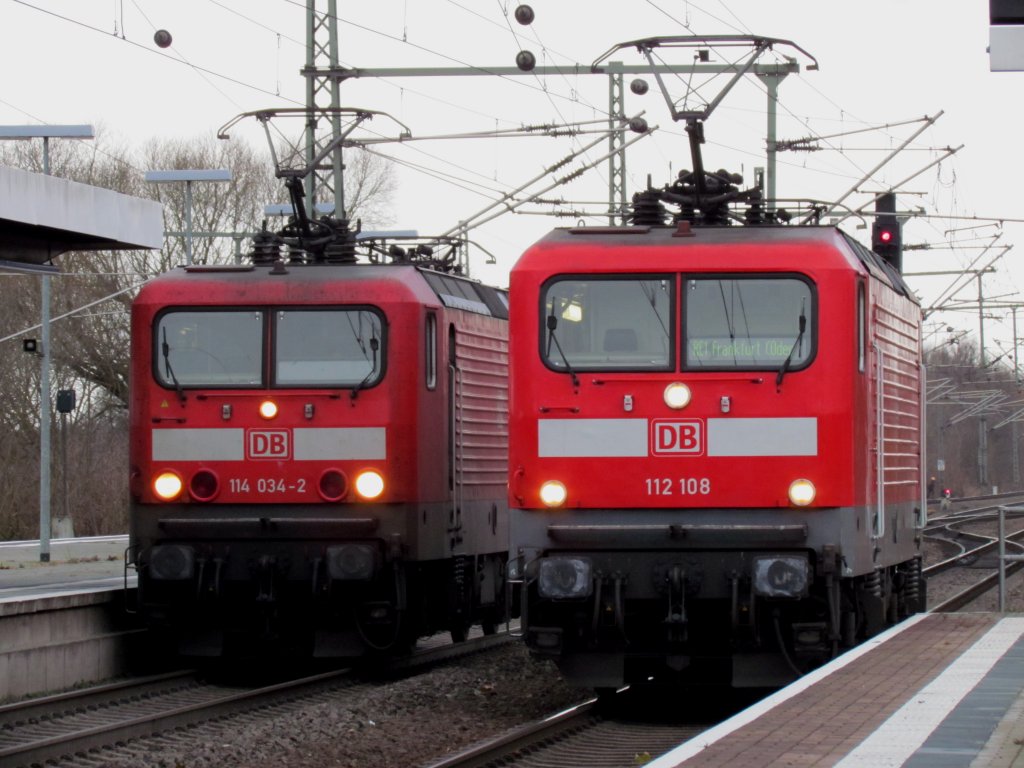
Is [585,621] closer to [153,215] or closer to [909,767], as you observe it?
→ [909,767]

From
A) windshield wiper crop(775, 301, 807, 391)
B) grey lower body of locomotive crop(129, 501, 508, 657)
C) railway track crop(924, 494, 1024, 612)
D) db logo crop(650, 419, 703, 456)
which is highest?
windshield wiper crop(775, 301, 807, 391)

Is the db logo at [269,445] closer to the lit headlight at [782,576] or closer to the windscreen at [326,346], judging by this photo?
the windscreen at [326,346]

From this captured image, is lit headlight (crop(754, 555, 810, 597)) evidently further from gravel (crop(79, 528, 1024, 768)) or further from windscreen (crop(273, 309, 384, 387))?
windscreen (crop(273, 309, 384, 387))

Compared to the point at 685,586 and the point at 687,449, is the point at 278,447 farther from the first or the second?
the point at 685,586

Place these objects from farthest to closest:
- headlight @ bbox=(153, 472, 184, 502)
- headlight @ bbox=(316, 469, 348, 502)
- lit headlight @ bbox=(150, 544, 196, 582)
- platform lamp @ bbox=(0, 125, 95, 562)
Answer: platform lamp @ bbox=(0, 125, 95, 562) < headlight @ bbox=(153, 472, 184, 502) < headlight @ bbox=(316, 469, 348, 502) < lit headlight @ bbox=(150, 544, 196, 582)

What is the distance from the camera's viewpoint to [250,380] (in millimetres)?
13828

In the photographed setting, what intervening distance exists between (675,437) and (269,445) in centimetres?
379

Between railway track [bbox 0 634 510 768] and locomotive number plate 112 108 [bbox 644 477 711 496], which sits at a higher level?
locomotive number plate 112 108 [bbox 644 477 711 496]

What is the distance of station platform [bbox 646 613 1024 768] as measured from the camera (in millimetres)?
7504

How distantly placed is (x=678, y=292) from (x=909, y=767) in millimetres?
4820

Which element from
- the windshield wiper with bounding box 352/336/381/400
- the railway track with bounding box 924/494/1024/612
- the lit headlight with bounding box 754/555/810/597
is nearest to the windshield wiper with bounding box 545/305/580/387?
the lit headlight with bounding box 754/555/810/597

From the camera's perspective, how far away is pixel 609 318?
11516mm

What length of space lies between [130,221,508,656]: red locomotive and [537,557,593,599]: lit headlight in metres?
2.62

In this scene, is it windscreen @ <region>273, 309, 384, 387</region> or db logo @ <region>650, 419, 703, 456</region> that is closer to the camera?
db logo @ <region>650, 419, 703, 456</region>
